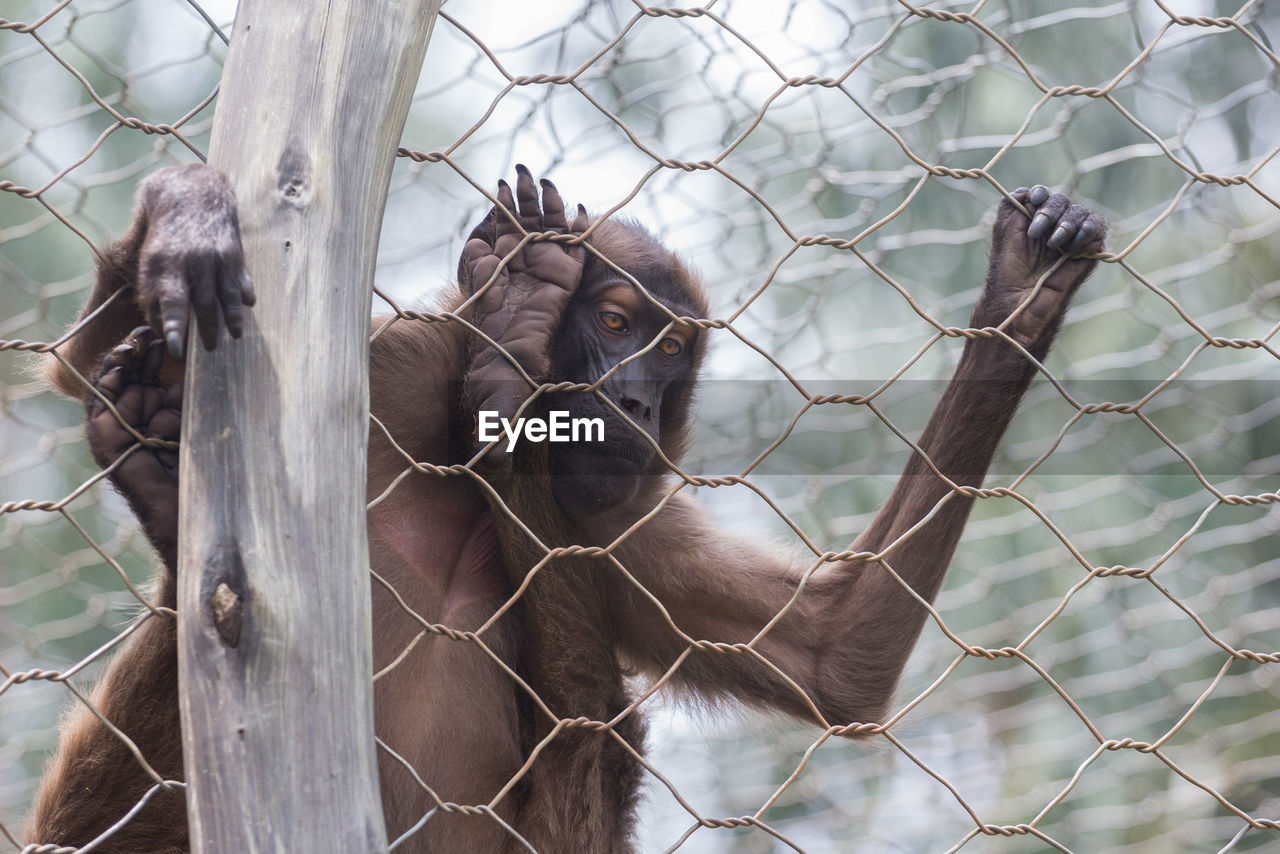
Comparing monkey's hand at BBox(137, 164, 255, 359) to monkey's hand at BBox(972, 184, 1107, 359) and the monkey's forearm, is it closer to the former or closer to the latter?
the monkey's forearm

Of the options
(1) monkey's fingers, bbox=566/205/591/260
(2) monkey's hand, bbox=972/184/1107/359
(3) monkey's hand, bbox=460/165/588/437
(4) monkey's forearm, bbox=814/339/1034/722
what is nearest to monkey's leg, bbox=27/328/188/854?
(3) monkey's hand, bbox=460/165/588/437

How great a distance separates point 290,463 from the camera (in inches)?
48.9

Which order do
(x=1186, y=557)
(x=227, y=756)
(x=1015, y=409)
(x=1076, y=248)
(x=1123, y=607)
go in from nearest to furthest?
(x=227, y=756), (x=1076, y=248), (x=1015, y=409), (x=1186, y=557), (x=1123, y=607)

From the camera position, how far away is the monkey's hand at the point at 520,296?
185cm

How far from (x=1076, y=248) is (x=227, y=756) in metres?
1.41

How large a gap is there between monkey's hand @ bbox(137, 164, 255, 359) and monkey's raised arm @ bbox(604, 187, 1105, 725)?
3.62ft

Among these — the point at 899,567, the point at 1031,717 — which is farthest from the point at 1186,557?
the point at 899,567

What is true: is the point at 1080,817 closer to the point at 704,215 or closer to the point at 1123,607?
the point at 1123,607

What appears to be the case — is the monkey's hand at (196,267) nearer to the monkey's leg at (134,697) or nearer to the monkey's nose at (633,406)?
the monkey's leg at (134,697)

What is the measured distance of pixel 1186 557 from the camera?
4074 millimetres

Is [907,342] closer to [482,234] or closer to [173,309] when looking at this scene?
[482,234]

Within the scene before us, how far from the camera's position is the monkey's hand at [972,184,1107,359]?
74.4 inches

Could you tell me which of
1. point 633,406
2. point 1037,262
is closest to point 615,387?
point 633,406

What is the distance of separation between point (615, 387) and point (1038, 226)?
0.73m
